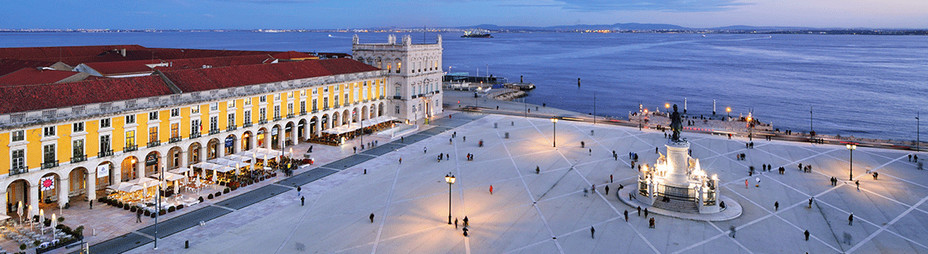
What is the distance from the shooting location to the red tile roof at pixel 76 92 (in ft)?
135

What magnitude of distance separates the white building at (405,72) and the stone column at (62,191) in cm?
4428

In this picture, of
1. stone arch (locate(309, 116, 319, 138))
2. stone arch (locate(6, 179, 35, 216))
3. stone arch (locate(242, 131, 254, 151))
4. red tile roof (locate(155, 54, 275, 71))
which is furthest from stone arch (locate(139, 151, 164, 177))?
red tile roof (locate(155, 54, 275, 71))

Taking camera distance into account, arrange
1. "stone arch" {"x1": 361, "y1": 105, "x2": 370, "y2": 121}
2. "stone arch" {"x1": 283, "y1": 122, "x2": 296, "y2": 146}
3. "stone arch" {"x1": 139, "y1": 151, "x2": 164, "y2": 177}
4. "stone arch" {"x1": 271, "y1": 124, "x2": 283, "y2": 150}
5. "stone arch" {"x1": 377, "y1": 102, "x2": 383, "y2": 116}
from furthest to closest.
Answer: "stone arch" {"x1": 377, "y1": 102, "x2": 383, "y2": 116} < "stone arch" {"x1": 361, "y1": 105, "x2": 370, "y2": 121} < "stone arch" {"x1": 283, "y1": 122, "x2": 296, "y2": 146} < "stone arch" {"x1": 271, "y1": 124, "x2": 283, "y2": 150} < "stone arch" {"x1": 139, "y1": 151, "x2": 164, "y2": 177}

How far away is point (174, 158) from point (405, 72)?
112ft

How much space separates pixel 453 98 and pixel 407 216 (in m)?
72.2

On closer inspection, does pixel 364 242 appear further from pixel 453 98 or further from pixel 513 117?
pixel 453 98

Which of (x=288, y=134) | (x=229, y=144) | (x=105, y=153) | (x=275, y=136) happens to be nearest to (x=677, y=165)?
(x=229, y=144)

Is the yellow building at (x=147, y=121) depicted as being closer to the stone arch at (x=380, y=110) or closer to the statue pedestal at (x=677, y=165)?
the stone arch at (x=380, y=110)

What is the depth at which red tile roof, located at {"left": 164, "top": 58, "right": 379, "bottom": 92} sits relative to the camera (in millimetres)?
54822

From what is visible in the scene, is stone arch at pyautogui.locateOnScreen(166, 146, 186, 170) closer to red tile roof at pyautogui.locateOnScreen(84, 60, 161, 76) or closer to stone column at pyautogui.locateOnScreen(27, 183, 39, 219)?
stone column at pyautogui.locateOnScreen(27, 183, 39, 219)

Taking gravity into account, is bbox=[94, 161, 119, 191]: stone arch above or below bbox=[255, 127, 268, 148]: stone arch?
below

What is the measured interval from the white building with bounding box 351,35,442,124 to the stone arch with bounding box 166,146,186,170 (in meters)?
33.2

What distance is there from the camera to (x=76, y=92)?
4478 cm

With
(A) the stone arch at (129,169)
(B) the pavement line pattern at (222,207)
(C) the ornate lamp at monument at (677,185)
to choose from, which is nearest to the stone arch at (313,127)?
(B) the pavement line pattern at (222,207)
